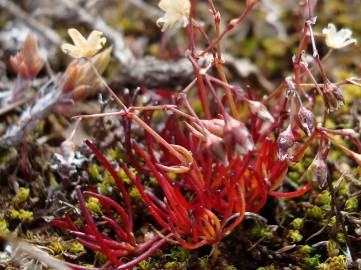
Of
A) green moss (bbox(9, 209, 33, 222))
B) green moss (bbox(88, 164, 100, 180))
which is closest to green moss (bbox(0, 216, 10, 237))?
green moss (bbox(9, 209, 33, 222))

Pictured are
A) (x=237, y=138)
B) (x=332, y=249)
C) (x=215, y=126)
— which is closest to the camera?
(x=237, y=138)

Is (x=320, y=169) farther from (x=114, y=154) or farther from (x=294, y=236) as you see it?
(x=114, y=154)

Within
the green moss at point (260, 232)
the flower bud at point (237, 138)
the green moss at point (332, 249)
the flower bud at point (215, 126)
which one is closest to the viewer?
the flower bud at point (237, 138)

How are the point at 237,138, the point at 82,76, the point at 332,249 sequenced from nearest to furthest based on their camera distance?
the point at 237,138 < the point at 332,249 < the point at 82,76

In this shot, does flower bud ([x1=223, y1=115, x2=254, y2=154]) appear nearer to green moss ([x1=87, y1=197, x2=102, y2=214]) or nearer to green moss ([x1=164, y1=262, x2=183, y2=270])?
green moss ([x1=164, y1=262, x2=183, y2=270])

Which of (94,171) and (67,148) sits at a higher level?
(67,148)

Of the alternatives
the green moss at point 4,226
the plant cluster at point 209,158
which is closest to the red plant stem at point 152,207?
the plant cluster at point 209,158

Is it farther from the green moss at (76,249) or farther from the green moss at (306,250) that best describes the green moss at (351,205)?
the green moss at (76,249)

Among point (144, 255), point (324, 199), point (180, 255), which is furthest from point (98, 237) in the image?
point (324, 199)
